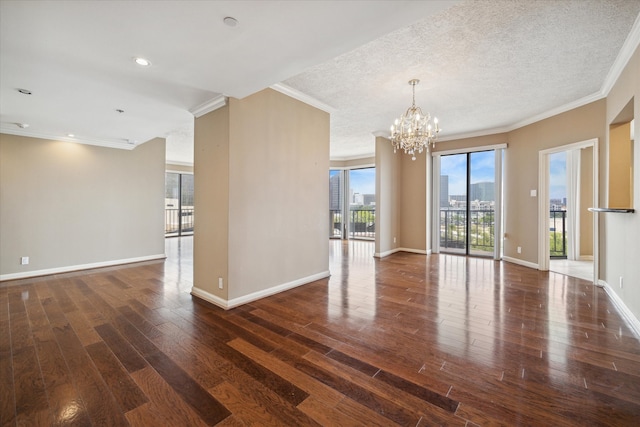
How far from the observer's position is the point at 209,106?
326 centimetres

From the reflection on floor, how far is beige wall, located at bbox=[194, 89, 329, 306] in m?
4.34

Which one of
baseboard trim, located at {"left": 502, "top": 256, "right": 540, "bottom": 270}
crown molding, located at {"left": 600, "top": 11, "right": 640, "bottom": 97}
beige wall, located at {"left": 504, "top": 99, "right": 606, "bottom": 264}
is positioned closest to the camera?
crown molding, located at {"left": 600, "top": 11, "right": 640, "bottom": 97}

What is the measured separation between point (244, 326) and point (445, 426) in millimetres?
1827

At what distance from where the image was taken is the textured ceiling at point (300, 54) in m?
1.72

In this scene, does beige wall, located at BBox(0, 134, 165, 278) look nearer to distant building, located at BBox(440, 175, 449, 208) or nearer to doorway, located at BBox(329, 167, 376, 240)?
doorway, located at BBox(329, 167, 376, 240)

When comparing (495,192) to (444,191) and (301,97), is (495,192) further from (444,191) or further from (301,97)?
(301,97)

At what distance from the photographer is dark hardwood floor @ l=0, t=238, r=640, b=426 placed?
1512mm

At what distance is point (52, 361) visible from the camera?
2.02 m

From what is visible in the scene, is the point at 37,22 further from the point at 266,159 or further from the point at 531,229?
the point at 531,229

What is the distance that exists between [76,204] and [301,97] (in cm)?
460

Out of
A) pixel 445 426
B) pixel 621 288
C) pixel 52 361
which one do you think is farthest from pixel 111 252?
pixel 621 288

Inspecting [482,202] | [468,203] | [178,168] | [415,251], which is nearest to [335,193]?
[415,251]

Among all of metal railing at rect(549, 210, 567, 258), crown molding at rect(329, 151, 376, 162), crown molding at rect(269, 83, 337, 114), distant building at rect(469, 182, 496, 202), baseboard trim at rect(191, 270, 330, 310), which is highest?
crown molding at rect(329, 151, 376, 162)

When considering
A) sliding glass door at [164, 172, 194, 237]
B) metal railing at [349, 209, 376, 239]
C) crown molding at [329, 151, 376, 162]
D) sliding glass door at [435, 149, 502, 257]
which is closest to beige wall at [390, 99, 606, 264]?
sliding glass door at [435, 149, 502, 257]
